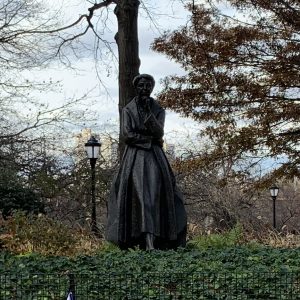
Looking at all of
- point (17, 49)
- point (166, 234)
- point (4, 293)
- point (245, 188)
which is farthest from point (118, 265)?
point (17, 49)

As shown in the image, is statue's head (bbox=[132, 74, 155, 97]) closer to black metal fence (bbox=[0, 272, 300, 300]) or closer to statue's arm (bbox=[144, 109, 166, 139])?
statue's arm (bbox=[144, 109, 166, 139])

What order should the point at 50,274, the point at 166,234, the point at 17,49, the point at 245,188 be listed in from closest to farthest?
the point at 50,274 < the point at 166,234 < the point at 245,188 < the point at 17,49

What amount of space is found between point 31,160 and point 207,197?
6.96 meters

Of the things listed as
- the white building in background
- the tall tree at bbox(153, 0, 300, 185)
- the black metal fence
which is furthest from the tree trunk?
the black metal fence

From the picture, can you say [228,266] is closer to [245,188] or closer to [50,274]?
[50,274]

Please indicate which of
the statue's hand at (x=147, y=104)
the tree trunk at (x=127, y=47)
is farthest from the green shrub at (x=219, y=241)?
the tree trunk at (x=127, y=47)

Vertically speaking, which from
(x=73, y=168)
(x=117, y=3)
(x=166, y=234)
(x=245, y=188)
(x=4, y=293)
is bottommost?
(x=4, y=293)

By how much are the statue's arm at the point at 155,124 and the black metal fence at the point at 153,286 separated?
3.12 metres

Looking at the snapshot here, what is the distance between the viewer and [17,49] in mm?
22141

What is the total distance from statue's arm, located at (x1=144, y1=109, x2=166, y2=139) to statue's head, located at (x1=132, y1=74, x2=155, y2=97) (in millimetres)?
331

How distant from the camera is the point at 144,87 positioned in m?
8.29

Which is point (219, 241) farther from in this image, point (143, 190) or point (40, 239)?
point (40, 239)

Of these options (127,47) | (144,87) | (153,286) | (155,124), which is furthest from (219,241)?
(127,47)

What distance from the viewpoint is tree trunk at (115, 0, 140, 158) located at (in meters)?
14.7
